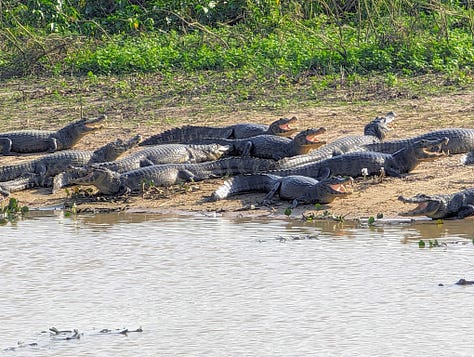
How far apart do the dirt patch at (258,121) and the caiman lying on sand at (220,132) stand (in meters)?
0.38

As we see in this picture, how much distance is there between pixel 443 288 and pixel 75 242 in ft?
10.2

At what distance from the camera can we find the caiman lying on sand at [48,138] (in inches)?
481

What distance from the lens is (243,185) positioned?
1001 centimetres

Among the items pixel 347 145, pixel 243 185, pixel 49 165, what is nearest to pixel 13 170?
pixel 49 165

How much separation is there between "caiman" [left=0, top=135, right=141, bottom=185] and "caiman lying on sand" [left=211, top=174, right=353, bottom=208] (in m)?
1.78

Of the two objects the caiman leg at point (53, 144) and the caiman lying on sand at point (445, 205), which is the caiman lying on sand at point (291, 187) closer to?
the caiman lying on sand at point (445, 205)

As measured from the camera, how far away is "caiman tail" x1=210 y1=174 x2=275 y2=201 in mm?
9969

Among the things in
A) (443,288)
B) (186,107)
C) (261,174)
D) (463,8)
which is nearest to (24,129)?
(186,107)

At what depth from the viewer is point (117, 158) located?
37.9 feet

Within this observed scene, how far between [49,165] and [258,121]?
244 centimetres

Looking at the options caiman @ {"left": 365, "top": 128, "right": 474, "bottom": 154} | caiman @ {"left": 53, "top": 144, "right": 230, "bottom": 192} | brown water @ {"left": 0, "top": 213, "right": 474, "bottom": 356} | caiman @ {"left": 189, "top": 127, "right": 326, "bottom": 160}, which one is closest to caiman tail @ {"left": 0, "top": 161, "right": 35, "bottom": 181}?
caiman @ {"left": 53, "top": 144, "right": 230, "bottom": 192}

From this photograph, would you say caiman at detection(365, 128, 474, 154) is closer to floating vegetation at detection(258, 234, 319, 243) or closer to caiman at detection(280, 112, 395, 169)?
caiman at detection(280, 112, 395, 169)

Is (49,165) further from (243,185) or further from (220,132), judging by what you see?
(243,185)

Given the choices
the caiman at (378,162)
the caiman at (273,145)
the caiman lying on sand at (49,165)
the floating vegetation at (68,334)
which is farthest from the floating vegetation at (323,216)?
the floating vegetation at (68,334)
